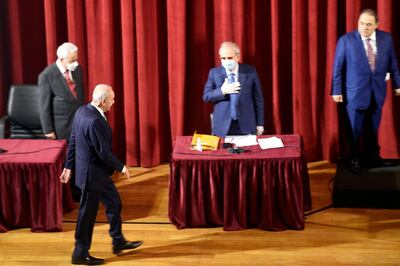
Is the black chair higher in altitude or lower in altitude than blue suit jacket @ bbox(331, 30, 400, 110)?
lower

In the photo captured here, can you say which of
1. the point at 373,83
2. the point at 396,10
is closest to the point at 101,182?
the point at 373,83

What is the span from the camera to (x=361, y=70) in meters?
7.68

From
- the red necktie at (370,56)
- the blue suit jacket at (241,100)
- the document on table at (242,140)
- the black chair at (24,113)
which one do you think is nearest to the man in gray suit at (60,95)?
the black chair at (24,113)

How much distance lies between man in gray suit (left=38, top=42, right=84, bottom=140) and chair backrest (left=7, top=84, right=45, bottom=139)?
383 mm

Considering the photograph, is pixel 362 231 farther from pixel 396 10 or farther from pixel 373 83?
pixel 396 10

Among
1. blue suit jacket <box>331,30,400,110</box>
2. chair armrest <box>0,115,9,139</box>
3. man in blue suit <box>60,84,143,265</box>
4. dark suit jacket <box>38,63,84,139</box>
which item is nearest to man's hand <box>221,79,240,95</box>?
blue suit jacket <box>331,30,400,110</box>

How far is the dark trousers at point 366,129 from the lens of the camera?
785 centimetres

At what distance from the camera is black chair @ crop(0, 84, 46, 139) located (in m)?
8.30

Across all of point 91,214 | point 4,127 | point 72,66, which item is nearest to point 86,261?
point 91,214

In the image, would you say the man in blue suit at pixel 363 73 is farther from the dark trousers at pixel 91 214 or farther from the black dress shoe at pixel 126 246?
the dark trousers at pixel 91 214

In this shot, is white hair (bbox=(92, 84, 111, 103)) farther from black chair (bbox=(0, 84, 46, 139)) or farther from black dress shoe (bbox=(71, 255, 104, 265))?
black chair (bbox=(0, 84, 46, 139))

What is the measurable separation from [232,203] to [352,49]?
5.64 ft

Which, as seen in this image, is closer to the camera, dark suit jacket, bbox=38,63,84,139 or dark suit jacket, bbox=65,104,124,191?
dark suit jacket, bbox=65,104,124,191

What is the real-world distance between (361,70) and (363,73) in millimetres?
31
